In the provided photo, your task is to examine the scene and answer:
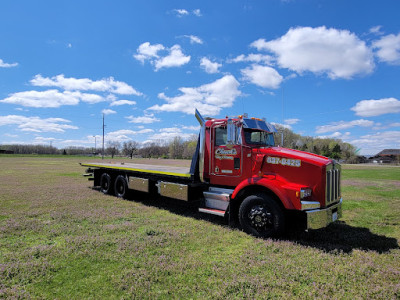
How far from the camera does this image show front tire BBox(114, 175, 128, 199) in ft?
33.3

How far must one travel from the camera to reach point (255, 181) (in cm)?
562

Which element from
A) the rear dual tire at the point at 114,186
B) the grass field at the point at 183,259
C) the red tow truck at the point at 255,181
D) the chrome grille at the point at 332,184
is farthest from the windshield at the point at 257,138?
the rear dual tire at the point at 114,186

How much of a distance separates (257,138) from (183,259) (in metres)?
3.51

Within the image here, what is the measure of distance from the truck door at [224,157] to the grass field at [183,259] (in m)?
1.36

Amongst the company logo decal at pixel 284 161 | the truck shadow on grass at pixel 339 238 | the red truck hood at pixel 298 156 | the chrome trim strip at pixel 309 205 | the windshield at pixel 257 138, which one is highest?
the windshield at pixel 257 138

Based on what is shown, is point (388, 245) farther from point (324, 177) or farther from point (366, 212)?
point (366, 212)

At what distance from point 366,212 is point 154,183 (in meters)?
7.16

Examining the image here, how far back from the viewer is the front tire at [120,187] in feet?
33.3

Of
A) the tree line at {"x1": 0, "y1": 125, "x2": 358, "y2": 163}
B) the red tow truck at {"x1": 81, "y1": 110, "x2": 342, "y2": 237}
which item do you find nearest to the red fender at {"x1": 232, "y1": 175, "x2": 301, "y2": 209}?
the red tow truck at {"x1": 81, "y1": 110, "x2": 342, "y2": 237}

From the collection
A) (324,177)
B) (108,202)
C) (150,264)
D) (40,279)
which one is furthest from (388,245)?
(108,202)

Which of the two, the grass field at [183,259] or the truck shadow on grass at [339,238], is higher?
the grass field at [183,259]

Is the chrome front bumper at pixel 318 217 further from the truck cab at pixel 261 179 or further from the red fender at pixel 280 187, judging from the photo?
the red fender at pixel 280 187

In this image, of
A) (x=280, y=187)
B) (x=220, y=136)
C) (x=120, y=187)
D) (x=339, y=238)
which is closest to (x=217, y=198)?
(x=220, y=136)

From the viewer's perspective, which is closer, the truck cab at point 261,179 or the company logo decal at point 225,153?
the truck cab at point 261,179
